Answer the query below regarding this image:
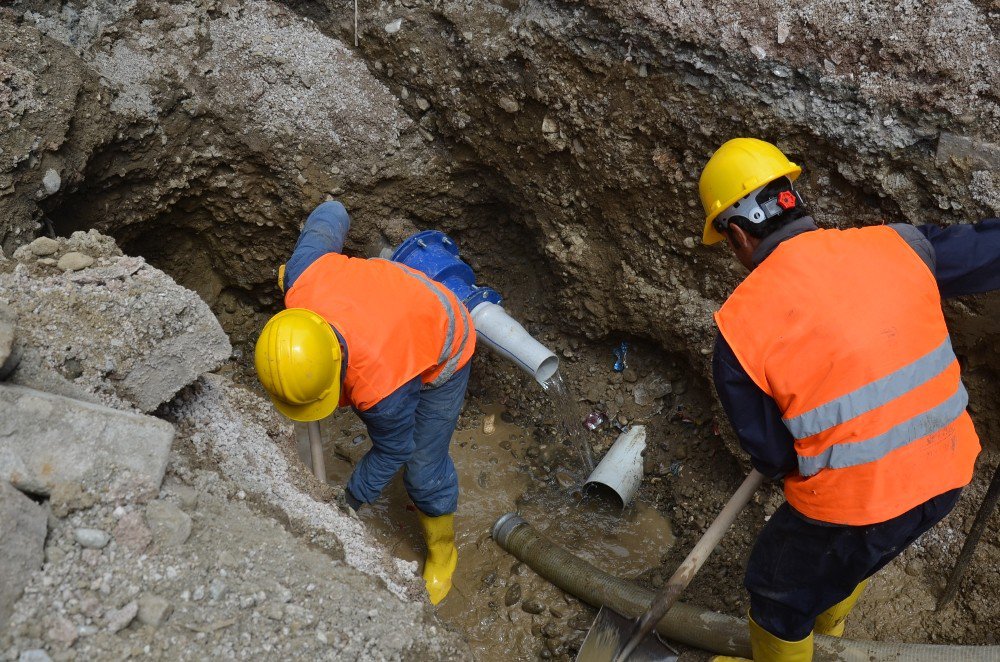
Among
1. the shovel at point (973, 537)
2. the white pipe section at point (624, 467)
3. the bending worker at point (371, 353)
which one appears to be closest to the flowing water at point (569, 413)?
the white pipe section at point (624, 467)

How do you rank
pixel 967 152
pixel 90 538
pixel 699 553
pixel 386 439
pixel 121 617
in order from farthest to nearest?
1. pixel 386 439
2. pixel 967 152
3. pixel 699 553
4. pixel 90 538
5. pixel 121 617

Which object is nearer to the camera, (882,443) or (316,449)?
(882,443)

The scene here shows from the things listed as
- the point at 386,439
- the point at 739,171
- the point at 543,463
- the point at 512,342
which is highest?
the point at 739,171

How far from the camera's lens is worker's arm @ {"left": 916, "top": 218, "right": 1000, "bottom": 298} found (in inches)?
83.3

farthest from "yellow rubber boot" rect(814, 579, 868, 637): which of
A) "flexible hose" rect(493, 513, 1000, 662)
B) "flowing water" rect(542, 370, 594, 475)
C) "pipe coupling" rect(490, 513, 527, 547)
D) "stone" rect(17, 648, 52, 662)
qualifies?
"stone" rect(17, 648, 52, 662)

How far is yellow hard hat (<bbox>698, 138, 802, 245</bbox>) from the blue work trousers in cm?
126

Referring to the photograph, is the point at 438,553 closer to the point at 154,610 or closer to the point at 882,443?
the point at 154,610

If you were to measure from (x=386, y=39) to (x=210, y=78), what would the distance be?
87 centimetres

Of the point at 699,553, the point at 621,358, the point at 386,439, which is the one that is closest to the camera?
the point at 699,553

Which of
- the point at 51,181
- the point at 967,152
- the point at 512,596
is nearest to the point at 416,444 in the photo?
the point at 512,596

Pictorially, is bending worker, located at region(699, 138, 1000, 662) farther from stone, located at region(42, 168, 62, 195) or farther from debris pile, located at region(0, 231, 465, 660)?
stone, located at region(42, 168, 62, 195)

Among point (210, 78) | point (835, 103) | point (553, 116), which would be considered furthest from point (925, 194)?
point (210, 78)

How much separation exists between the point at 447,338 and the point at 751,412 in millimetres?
1235

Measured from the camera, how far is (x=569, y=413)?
413 centimetres
